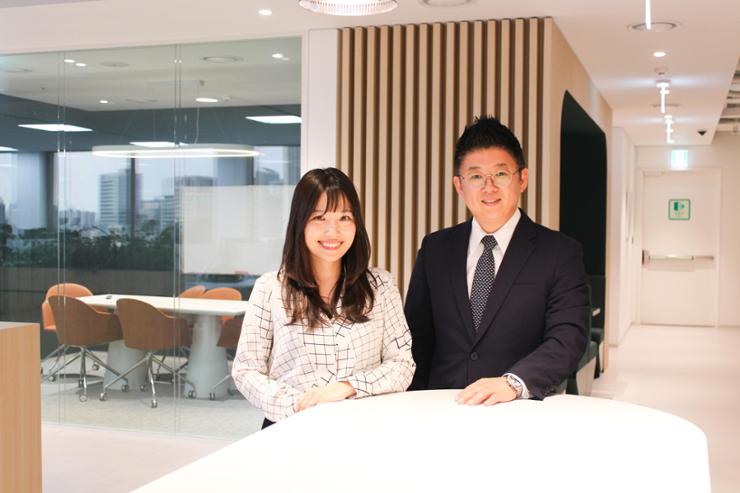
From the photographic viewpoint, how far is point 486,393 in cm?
245

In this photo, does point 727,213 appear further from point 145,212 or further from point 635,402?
point 145,212

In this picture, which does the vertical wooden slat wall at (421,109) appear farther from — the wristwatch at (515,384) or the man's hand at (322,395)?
the man's hand at (322,395)

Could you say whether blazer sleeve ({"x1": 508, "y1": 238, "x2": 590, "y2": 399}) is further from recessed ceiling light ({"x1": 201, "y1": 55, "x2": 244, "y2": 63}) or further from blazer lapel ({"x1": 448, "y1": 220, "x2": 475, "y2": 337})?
recessed ceiling light ({"x1": 201, "y1": 55, "x2": 244, "y2": 63})

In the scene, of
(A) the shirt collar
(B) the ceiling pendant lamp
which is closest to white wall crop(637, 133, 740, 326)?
(B) the ceiling pendant lamp

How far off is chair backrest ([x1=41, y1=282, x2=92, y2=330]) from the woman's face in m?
4.52

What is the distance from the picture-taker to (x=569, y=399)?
2588 mm

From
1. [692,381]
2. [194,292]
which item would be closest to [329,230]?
[194,292]

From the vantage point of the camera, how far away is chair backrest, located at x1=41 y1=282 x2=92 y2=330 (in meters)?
6.66

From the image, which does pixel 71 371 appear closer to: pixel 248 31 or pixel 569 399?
pixel 248 31

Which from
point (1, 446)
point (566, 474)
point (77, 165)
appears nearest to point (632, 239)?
point (77, 165)

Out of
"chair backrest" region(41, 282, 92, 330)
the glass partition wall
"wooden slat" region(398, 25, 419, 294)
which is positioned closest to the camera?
"wooden slat" region(398, 25, 419, 294)

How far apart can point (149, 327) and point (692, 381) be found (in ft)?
18.2

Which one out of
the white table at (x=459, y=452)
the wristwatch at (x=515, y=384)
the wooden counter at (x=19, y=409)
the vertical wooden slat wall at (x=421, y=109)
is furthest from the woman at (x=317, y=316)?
the vertical wooden slat wall at (x=421, y=109)

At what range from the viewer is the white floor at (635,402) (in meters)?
5.45
